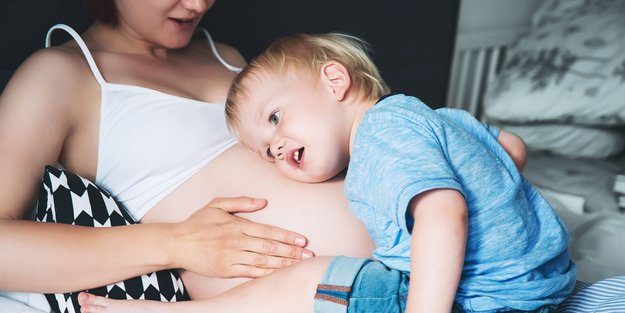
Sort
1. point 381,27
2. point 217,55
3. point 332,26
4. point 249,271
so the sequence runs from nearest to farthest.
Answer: point 249,271 < point 217,55 < point 332,26 < point 381,27

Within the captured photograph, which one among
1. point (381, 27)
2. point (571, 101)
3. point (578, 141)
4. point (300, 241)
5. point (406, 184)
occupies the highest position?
point (406, 184)

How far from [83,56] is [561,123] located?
1.53 m

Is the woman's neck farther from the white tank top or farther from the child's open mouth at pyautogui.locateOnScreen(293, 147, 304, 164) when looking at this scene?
the child's open mouth at pyautogui.locateOnScreen(293, 147, 304, 164)

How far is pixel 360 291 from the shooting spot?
3.02 ft

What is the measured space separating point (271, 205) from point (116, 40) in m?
0.53

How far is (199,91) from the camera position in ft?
4.47

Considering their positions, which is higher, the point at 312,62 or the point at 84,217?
the point at 312,62

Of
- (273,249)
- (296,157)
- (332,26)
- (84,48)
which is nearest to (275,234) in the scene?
(273,249)

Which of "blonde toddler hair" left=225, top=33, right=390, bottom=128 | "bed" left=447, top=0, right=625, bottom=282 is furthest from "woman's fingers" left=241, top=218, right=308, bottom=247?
"bed" left=447, top=0, right=625, bottom=282

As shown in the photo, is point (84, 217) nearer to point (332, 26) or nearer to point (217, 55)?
point (217, 55)

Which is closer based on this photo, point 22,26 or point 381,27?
point 22,26

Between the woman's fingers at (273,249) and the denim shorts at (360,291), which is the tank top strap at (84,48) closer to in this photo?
the woman's fingers at (273,249)

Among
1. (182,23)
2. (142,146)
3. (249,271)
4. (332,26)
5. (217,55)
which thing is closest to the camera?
(249,271)

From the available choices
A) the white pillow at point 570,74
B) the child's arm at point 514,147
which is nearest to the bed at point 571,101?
the white pillow at point 570,74
